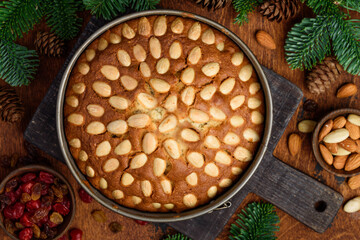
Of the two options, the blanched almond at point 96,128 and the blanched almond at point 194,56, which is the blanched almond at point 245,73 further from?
the blanched almond at point 96,128

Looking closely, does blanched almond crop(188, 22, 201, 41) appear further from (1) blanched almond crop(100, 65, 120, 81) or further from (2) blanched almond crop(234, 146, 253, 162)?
(2) blanched almond crop(234, 146, 253, 162)

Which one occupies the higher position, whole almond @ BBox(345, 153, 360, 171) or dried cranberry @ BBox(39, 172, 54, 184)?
dried cranberry @ BBox(39, 172, 54, 184)

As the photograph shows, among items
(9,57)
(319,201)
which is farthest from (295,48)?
(9,57)

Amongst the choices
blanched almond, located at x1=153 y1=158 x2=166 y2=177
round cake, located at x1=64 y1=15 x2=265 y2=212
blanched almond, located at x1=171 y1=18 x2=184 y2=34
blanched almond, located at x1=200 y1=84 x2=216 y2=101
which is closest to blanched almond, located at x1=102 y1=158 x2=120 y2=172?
round cake, located at x1=64 y1=15 x2=265 y2=212

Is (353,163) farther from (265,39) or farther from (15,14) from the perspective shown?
(15,14)

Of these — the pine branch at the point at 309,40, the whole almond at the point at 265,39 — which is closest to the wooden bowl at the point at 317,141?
the pine branch at the point at 309,40

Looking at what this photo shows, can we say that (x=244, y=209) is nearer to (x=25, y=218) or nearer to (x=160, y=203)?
(x=160, y=203)

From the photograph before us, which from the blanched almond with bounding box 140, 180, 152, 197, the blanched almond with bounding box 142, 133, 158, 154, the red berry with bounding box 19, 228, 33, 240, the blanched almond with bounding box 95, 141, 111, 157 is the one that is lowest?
the red berry with bounding box 19, 228, 33, 240
